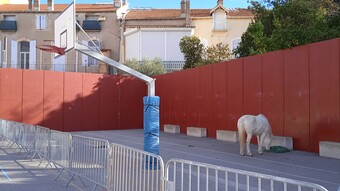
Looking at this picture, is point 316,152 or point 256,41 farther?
point 256,41

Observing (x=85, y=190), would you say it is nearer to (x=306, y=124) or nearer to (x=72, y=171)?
(x=72, y=171)

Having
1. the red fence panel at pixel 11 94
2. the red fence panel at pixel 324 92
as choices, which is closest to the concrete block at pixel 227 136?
the red fence panel at pixel 324 92

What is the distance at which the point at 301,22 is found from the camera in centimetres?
2133

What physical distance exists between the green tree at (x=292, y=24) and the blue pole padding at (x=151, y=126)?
7.76 meters

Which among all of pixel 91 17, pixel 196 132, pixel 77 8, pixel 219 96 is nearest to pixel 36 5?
pixel 77 8

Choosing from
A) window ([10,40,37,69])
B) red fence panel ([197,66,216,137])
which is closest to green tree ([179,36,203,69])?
red fence panel ([197,66,216,137])

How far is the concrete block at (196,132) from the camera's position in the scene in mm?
22219

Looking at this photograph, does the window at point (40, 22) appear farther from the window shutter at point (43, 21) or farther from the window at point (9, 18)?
the window at point (9, 18)

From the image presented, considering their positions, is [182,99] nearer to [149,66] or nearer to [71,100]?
[71,100]

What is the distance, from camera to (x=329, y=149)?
1327cm

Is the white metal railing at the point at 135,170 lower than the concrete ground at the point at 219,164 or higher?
higher

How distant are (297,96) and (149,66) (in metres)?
21.4

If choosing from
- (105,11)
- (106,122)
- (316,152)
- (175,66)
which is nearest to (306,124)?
(316,152)

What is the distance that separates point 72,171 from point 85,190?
0.85 metres
